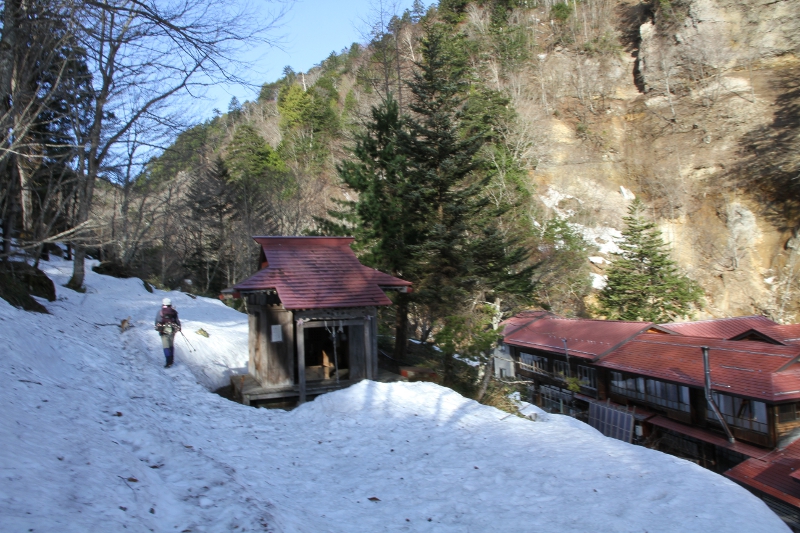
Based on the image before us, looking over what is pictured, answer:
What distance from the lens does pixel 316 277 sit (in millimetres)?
12656

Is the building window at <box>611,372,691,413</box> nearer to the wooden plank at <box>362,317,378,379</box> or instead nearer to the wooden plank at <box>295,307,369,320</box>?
the wooden plank at <box>362,317,378,379</box>

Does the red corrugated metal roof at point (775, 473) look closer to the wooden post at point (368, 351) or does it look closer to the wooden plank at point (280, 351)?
the wooden post at point (368, 351)

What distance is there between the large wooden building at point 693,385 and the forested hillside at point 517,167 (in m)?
4.48

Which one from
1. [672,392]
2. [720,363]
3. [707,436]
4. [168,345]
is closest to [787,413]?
[720,363]

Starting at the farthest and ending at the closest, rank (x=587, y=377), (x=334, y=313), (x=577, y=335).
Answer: (x=577, y=335) < (x=587, y=377) < (x=334, y=313)

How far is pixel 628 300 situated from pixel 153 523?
100ft

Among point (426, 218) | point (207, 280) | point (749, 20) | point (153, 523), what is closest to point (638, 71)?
point (749, 20)

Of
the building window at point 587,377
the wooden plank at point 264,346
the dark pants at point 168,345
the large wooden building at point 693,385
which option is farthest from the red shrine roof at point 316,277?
the building window at point 587,377

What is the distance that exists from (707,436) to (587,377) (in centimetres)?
654

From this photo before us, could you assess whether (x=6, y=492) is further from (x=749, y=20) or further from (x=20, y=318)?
(x=749, y=20)

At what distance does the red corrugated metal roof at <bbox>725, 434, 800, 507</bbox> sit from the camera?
13.4m

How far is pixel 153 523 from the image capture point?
3846 millimetres

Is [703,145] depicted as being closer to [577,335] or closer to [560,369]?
[577,335]

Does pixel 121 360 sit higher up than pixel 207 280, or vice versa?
pixel 207 280
